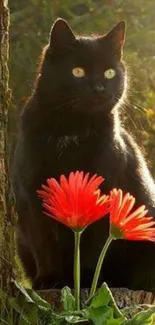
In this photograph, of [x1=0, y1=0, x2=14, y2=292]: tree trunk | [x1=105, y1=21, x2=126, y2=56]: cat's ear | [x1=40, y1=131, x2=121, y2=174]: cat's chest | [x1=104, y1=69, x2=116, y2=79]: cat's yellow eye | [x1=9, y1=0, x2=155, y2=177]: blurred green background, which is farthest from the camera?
[x1=9, y1=0, x2=155, y2=177]: blurred green background

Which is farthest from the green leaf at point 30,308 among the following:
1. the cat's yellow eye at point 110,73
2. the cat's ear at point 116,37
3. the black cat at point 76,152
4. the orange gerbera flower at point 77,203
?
the cat's ear at point 116,37

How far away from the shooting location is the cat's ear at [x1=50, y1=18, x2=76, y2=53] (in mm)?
3375

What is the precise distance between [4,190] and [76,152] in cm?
111

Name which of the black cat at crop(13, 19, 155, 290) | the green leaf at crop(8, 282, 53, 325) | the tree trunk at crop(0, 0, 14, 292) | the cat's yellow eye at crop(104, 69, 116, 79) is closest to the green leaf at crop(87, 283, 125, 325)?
the green leaf at crop(8, 282, 53, 325)

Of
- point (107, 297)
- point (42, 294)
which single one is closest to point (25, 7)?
point (42, 294)

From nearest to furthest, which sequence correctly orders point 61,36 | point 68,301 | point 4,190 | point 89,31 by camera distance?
point 68,301 < point 4,190 < point 61,36 < point 89,31

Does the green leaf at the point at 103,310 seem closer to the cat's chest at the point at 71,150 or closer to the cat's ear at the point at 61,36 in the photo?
the cat's chest at the point at 71,150

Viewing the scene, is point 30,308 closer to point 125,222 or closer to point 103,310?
point 103,310

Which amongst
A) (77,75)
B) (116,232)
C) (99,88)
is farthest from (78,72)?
(116,232)

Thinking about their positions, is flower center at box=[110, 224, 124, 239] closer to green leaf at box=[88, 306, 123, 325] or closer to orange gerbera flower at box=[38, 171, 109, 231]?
orange gerbera flower at box=[38, 171, 109, 231]

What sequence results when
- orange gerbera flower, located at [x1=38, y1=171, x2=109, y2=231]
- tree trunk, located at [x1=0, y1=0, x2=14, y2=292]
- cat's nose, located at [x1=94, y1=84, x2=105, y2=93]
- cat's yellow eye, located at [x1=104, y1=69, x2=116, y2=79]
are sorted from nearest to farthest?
orange gerbera flower, located at [x1=38, y1=171, x2=109, y2=231] → tree trunk, located at [x1=0, y1=0, x2=14, y2=292] → cat's nose, located at [x1=94, y1=84, x2=105, y2=93] → cat's yellow eye, located at [x1=104, y1=69, x2=116, y2=79]

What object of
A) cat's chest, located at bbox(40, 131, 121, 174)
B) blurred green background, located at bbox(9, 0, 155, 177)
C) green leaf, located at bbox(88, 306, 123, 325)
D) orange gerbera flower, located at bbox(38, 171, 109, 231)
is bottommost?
green leaf, located at bbox(88, 306, 123, 325)

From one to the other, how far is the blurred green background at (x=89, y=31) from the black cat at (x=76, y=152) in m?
2.27

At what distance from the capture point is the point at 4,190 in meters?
2.21
